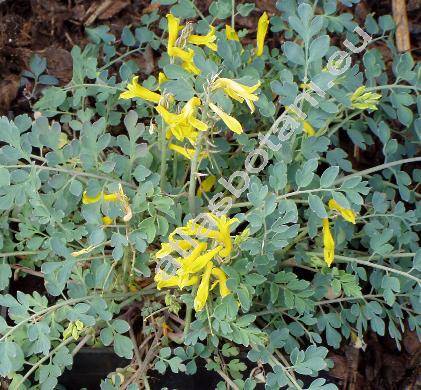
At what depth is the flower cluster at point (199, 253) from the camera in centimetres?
120

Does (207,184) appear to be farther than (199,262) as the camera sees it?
Yes

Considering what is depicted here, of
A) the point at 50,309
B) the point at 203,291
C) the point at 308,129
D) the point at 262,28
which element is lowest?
the point at 50,309

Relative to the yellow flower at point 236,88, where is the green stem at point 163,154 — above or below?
below

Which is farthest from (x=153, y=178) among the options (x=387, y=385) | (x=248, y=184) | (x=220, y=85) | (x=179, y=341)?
(x=387, y=385)

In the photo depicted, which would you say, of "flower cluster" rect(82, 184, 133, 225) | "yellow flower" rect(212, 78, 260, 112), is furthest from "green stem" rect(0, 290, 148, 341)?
"yellow flower" rect(212, 78, 260, 112)

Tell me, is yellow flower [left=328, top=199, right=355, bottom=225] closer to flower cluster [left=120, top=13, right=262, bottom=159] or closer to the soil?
flower cluster [left=120, top=13, right=262, bottom=159]

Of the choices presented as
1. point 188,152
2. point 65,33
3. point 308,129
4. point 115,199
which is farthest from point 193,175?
point 65,33

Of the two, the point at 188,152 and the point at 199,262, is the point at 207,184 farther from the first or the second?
the point at 199,262

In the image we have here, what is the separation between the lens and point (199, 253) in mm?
1218

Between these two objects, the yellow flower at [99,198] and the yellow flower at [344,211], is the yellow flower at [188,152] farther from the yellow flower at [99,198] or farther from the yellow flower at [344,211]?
the yellow flower at [344,211]

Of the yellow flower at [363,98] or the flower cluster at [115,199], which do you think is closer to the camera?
the flower cluster at [115,199]

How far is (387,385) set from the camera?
1.89 metres

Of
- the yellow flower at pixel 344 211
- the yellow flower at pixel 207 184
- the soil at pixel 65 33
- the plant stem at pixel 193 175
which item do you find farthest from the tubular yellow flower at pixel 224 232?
the soil at pixel 65 33

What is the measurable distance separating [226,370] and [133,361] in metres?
0.22
